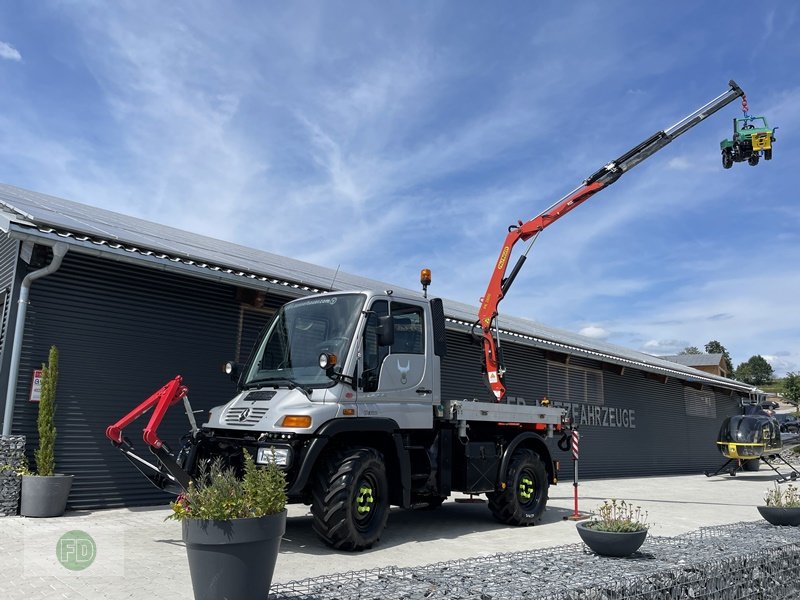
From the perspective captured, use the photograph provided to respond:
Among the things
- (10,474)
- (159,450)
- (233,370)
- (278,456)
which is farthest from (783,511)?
(10,474)

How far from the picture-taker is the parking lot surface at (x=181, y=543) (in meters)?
5.17

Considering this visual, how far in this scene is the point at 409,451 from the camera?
7590 mm

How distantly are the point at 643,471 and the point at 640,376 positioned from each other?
2993mm

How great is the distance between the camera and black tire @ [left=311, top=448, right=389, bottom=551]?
6.30m

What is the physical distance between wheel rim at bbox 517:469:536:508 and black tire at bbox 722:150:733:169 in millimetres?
5722

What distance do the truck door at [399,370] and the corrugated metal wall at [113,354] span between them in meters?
3.86

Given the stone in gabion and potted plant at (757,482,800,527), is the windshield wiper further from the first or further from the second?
potted plant at (757,482,800,527)

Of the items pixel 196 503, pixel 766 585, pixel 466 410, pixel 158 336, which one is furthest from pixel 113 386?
pixel 766 585

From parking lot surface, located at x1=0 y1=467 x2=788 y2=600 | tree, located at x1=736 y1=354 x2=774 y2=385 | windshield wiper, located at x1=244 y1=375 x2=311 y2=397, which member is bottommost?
parking lot surface, located at x1=0 y1=467 x2=788 y2=600

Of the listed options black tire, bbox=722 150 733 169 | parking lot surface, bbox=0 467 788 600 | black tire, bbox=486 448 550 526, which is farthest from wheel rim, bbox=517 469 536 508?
black tire, bbox=722 150 733 169

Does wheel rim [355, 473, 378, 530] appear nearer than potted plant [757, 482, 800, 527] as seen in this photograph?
No

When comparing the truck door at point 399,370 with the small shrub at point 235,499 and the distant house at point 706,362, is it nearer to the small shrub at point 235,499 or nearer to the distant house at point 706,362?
the small shrub at point 235,499

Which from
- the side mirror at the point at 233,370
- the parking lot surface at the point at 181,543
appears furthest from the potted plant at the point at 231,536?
the side mirror at the point at 233,370

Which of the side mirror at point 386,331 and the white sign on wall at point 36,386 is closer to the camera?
the side mirror at point 386,331
